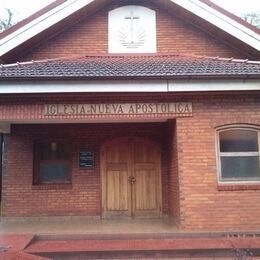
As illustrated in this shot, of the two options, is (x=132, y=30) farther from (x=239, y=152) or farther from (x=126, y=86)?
(x=239, y=152)

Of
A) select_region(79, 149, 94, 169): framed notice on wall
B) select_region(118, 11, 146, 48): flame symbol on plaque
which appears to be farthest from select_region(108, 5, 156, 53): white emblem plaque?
select_region(79, 149, 94, 169): framed notice on wall

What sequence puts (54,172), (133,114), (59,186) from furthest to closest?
(54,172)
(59,186)
(133,114)

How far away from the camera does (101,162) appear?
1131 cm

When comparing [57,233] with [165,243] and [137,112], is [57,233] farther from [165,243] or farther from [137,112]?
[137,112]

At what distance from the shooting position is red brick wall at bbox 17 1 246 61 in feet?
39.6

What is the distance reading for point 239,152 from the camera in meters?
9.61

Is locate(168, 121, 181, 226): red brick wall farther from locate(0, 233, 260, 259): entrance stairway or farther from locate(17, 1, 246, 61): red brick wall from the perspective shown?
locate(17, 1, 246, 61): red brick wall

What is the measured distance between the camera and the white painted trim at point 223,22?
36.7 feet

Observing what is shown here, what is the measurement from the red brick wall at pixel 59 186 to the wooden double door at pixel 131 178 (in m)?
0.18

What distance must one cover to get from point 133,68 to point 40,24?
3251mm

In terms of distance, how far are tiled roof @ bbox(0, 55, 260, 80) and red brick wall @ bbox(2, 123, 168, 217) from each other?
174 cm

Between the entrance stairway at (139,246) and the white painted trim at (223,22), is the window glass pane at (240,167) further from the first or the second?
the white painted trim at (223,22)

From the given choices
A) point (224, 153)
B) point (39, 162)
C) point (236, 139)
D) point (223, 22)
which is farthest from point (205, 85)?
point (39, 162)

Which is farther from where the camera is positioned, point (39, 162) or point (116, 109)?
point (39, 162)
